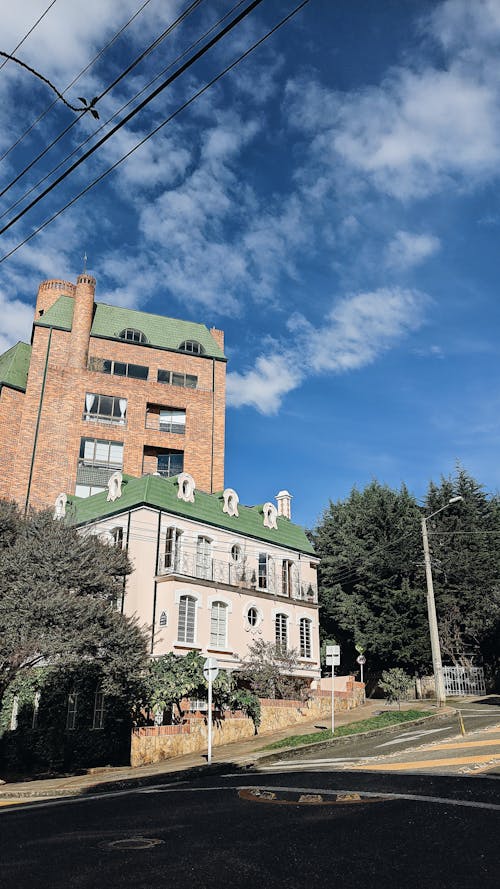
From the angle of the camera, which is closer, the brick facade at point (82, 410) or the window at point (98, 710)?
the window at point (98, 710)

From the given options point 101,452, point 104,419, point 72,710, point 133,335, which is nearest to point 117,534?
point 72,710

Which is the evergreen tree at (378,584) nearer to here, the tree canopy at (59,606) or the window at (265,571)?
the window at (265,571)

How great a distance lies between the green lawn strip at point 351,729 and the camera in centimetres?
1991

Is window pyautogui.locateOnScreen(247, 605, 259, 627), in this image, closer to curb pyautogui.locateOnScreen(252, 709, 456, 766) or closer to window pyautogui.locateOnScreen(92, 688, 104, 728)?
window pyautogui.locateOnScreen(92, 688, 104, 728)

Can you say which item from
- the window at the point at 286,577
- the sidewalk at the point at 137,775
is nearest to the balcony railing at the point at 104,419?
the window at the point at 286,577

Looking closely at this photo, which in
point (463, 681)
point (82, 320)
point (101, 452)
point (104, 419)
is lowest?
point (463, 681)

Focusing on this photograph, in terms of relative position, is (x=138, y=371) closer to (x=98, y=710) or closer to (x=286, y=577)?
(x=286, y=577)

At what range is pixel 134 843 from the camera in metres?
7.39

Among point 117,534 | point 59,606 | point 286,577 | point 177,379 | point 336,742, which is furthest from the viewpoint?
point 177,379

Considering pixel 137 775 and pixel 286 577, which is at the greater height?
pixel 286 577

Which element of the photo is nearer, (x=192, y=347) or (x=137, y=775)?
(x=137, y=775)

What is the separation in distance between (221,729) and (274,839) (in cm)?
1756

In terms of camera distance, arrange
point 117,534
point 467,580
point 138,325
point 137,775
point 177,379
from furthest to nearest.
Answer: point 138,325, point 177,379, point 467,580, point 117,534, point 137,775

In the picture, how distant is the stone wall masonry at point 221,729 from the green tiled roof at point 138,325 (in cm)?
2676
